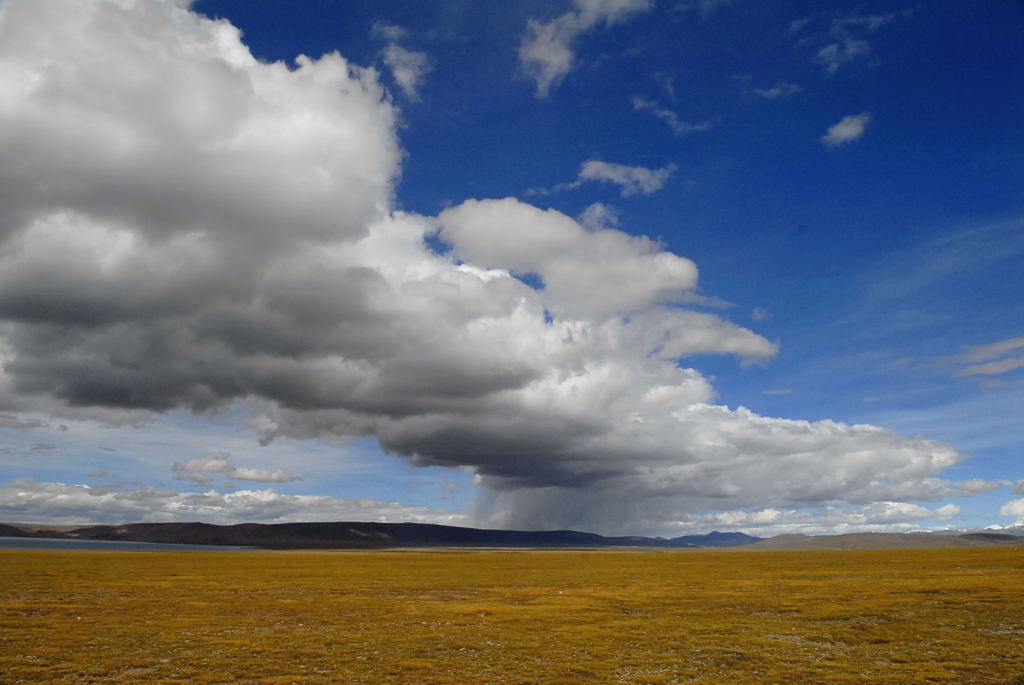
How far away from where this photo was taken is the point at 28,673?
2550 centimetres

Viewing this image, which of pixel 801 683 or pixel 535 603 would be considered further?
pixel 535 603

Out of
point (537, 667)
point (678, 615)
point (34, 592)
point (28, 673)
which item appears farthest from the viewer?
point (34, 592)

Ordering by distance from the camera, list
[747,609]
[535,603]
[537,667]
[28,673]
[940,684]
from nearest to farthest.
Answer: [940,684], [28,673], [537,667], [747,609], [535,603]

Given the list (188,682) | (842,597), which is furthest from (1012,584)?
(188,682)

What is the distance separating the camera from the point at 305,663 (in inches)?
1118

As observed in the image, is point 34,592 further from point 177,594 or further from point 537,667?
point 537,667

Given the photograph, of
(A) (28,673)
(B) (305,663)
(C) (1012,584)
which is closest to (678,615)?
(B) (305,663)

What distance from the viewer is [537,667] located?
90.3 feet

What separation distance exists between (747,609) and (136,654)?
135 ft

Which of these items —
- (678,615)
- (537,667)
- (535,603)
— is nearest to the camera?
(537,667)

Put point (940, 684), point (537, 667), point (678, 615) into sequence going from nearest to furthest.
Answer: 1. point (940, 684)
2. point (537, 667)
3. point (678, 615)

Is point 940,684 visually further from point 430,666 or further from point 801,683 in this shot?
point 430,666

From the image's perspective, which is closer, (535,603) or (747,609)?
(747,609)

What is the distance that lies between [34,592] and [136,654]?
44.6 m
